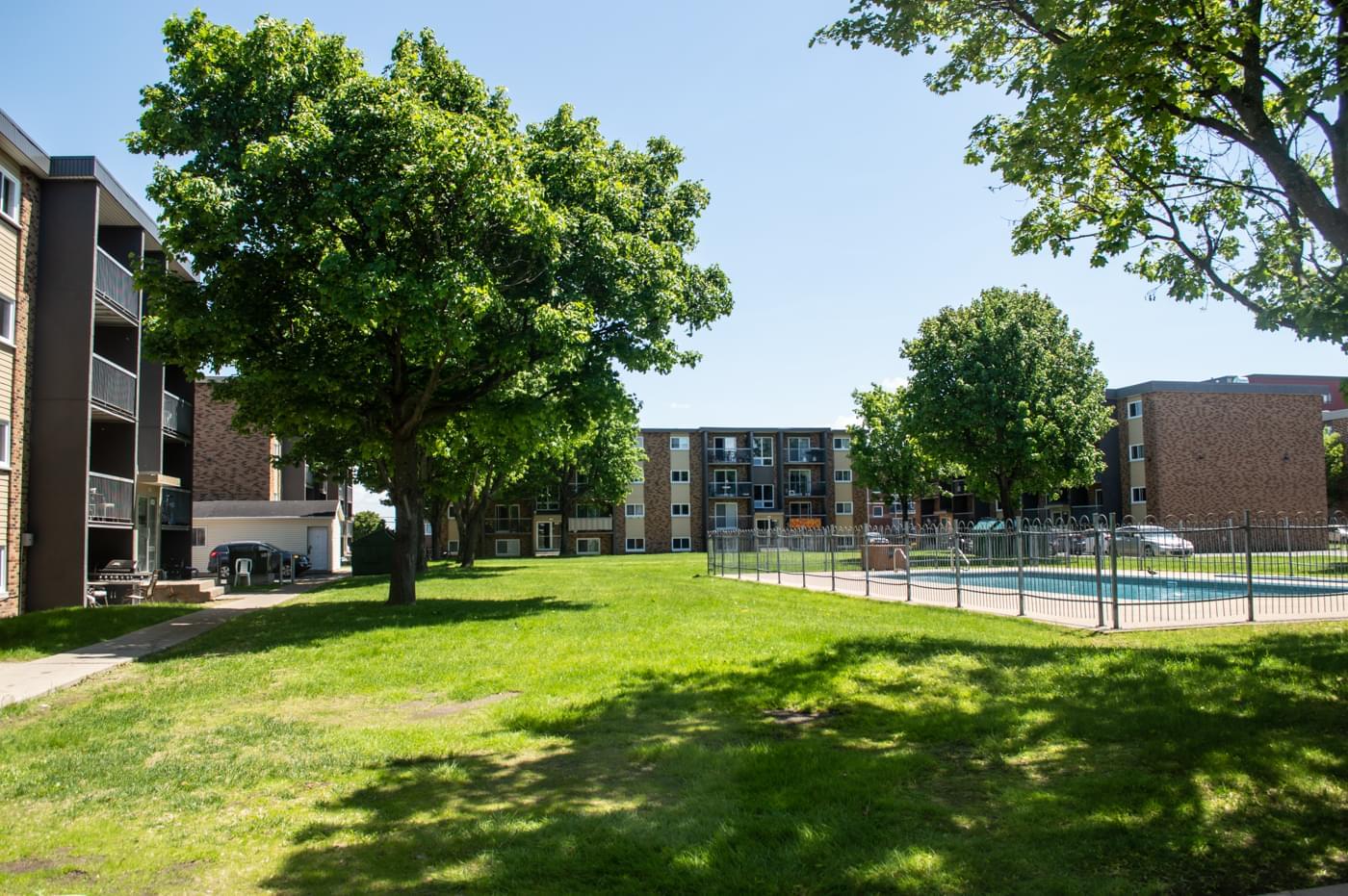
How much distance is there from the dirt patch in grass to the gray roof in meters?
37.0

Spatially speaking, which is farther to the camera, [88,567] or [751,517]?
[751,517]

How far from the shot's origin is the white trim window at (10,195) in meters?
19.8

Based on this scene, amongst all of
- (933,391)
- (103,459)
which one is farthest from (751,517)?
(103,459)

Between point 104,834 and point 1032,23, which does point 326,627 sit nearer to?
point 104,834

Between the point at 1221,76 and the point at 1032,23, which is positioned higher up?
the point at 1032,23

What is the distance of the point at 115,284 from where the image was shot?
2372 cm

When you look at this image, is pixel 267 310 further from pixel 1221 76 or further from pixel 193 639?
pixel 1221 76

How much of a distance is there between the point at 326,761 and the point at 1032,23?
9.46m

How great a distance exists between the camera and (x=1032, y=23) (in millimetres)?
9453


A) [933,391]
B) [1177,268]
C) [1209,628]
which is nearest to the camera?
[1177,268]

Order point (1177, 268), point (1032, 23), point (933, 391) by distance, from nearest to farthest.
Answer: point (1032, 23), point (1177, 268), point (933, 391)

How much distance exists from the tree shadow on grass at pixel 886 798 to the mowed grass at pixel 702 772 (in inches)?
0.9

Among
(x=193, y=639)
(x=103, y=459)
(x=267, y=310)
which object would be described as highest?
(x=267, y=310)

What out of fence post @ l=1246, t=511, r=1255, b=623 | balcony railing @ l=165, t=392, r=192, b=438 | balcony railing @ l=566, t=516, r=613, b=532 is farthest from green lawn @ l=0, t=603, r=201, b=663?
balcony railing @ l=566, t=516, r=613, b=532
